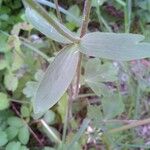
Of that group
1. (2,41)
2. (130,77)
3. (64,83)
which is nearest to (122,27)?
(130,77)

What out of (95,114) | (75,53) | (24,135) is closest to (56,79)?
(75,53)

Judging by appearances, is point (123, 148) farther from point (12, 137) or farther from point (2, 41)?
point (2, 41)

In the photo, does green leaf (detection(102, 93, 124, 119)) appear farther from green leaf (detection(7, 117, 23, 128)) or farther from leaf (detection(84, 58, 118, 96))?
green leaf (detection(7, 117, 23, 128))

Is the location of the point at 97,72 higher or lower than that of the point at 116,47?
lower

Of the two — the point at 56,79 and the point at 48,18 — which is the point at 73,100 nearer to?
the point at 56,79

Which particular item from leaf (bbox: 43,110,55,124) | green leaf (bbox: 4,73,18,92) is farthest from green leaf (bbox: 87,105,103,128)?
green leaf (bbox: 4,73,18,92)

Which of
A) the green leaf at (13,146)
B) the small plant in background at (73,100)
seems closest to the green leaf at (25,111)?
the small plant in background at (73,100)

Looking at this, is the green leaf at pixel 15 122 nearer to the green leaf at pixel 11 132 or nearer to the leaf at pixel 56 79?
the green leaf at pixel 11 132
